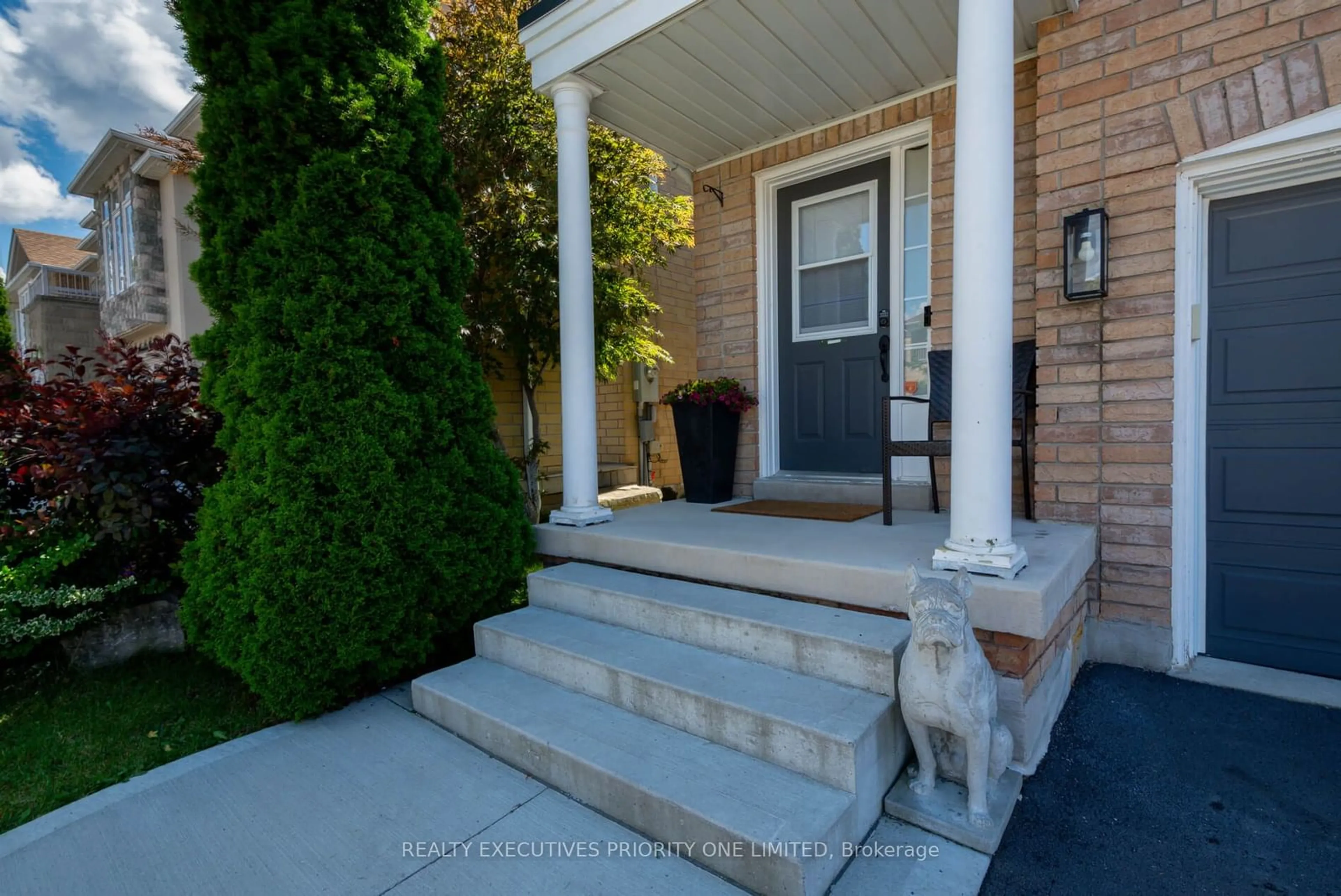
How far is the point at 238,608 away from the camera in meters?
2.31

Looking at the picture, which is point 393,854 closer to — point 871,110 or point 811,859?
point 811,859

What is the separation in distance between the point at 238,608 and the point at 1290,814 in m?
3.48

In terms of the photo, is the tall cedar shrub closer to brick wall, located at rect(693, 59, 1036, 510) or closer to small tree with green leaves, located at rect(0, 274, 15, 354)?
brick wall, located at rect(693, 59, 1036, 510)

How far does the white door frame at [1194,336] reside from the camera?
2.43m

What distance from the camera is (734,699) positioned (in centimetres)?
188

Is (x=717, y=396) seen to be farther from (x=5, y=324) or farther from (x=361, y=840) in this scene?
(x=5, y=324)

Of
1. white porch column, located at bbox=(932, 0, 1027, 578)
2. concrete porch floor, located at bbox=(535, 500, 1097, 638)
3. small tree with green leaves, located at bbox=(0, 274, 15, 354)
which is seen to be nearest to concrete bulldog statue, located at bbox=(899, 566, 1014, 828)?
concrete porch floor, located at bbox=(535, 500, 1097, 638)

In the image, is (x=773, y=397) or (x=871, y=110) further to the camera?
(x=773, y=397)

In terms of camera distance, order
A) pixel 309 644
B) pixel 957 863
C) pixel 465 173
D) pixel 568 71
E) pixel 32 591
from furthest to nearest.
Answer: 1. pixel 465 173
2. pixel 568 71
3. pixel 32 591
4. pixel 309 644
5. pixel 957 863

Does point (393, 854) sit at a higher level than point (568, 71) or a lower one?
lower

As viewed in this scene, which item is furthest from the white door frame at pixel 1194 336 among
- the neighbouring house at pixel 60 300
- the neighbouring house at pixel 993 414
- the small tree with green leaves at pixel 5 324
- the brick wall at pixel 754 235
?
the neighbouring house at pixel 60 300

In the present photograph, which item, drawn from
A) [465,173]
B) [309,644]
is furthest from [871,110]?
[309,644]

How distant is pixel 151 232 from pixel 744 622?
9.68 meters

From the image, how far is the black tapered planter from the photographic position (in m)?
4.13
